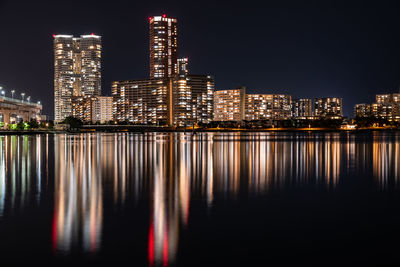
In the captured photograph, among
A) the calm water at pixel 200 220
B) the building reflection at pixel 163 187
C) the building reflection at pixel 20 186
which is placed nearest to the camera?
the calm water at pixel 200 220

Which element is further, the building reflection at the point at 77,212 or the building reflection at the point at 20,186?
the building reflection at the point at 20,186

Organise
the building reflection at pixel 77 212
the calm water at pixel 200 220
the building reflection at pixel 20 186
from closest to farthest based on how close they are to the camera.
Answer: the calm water at pixel 200 220
the building reflection at pixel 77 212
the building reflection at pixel 20 186

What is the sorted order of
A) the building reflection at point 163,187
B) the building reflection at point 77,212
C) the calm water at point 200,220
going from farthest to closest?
the building reflection at point 163,187
the building reflection at point 77,212
the calm water at point 200,220

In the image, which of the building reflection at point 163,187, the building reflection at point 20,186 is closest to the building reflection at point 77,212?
the building reflection at point 163,187

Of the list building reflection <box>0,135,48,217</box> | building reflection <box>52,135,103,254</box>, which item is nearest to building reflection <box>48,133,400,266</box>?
building reflection <box>52,135,103,254</box>

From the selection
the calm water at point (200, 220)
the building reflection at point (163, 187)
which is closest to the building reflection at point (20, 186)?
the calm water at point (200, 220)

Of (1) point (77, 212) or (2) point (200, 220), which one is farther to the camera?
(1) point (77, 212)

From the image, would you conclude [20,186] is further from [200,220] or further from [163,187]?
[200,220]

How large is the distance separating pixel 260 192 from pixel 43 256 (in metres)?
12.1

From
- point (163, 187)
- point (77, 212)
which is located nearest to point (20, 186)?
point (163, 187)

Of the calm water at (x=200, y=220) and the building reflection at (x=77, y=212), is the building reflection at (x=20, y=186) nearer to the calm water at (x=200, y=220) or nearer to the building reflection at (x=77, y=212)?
the calm water at (x=200, y=220)

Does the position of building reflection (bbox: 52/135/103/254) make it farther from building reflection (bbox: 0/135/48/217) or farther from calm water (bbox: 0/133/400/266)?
building reflection (bbox: 0/135/48/217)

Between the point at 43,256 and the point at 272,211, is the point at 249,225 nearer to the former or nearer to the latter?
the point at 272,211

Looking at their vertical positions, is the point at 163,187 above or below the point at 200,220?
above
